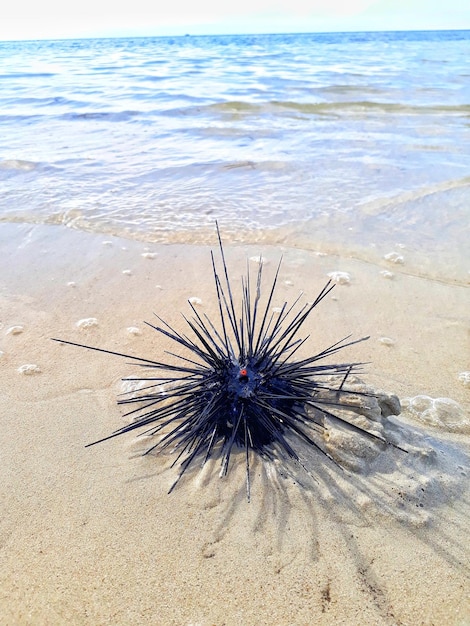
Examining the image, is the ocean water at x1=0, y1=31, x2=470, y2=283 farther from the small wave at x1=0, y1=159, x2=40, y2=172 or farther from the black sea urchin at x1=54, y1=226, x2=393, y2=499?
the black sea urchin at x1=54, y1=226, x2=393, y2=499

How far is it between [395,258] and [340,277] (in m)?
0.70

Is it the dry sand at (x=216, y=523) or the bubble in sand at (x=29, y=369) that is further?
the bubble in sand at (x=29, y=369)

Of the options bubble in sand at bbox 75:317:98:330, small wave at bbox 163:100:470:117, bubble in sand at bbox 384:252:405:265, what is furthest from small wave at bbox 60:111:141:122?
bubble in sand at bbox 75:317:98:330

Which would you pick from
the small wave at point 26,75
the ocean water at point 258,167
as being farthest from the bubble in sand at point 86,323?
the small wave at point 26,75

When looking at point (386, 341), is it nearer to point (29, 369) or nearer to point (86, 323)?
point (86, 323)

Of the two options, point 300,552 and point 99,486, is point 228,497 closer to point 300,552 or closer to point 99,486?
point 300,552

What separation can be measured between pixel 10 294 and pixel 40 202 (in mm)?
2396

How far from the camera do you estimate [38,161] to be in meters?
7.52

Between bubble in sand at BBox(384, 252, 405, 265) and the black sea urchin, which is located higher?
the black sea urchin

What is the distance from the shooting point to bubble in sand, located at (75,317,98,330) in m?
3.53

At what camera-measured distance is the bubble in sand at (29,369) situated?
3.00 metres

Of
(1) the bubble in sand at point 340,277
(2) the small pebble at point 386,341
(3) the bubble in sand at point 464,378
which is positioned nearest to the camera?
(3) the bubble in sand at point 464,378

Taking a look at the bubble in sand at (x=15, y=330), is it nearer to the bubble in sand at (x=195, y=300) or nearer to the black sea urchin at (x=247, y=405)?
the bubble in sand at (x=195, y=300)

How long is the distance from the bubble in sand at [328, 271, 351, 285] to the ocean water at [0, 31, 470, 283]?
44 cm
